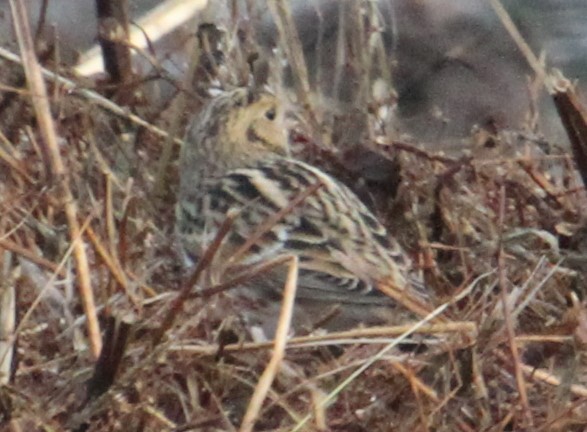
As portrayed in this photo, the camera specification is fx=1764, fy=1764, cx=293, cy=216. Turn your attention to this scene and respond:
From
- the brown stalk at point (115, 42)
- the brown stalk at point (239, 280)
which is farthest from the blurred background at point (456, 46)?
the brown stalk at point (239, 280)

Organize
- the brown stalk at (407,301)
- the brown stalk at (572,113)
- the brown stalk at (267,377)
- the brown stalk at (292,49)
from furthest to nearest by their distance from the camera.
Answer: the brown stalk at (292,49) < the brown stalk at (572,113) < the brown stalk at (407,301) < the brown stalk at (267,377)

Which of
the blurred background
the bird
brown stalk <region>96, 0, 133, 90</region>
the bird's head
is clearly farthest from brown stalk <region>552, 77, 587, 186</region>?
the blurred background

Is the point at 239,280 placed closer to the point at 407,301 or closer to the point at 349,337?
the point at 349,337

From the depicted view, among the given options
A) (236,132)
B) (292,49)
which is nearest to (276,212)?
(236,132)

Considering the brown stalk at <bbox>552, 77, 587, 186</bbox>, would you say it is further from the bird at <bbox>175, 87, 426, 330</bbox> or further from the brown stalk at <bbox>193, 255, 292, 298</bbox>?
the brown stalk at <bbox>193, 255, 292, 298</bbox>

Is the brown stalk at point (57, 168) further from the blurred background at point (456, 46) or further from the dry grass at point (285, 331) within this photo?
the blurred background at point (456, 46)

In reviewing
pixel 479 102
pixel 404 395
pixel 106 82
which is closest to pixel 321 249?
pixel 404 395

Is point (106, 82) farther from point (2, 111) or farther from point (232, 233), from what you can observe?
point (232, 233)
